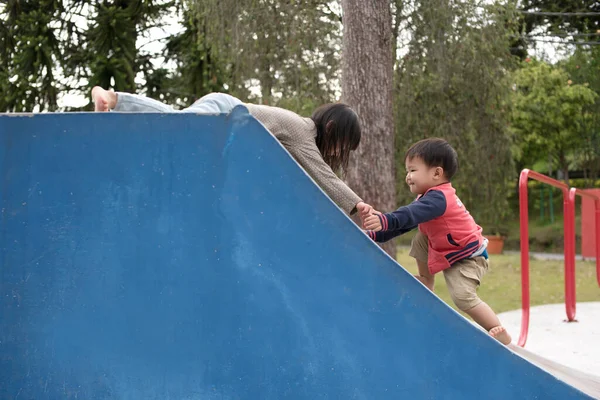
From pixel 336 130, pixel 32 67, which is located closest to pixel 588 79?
pixel 32 67

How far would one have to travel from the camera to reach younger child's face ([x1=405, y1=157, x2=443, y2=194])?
2.91m

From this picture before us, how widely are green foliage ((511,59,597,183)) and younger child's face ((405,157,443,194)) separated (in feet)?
57.4

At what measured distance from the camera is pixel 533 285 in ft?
33.9

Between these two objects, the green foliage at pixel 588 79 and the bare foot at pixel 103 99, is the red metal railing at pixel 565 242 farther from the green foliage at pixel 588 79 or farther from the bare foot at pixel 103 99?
the green foliage at pixel 588 79

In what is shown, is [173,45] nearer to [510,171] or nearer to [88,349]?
[510,171]

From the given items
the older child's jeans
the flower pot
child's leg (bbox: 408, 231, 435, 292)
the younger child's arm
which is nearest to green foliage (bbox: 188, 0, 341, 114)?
child's leg (bbox: 408, 231, 435, 292)

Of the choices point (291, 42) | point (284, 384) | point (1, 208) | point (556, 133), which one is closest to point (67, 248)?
point (1, 208)

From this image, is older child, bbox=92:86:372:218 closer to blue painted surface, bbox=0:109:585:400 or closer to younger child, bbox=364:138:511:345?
younger child, bbox=364:138:511:345

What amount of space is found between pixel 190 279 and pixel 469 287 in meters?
1.27

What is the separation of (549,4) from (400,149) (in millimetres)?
14303

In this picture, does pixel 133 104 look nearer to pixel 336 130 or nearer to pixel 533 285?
pixel 336 130

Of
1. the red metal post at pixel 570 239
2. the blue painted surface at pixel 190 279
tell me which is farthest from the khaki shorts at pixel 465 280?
the red metal post at pixel 570 239

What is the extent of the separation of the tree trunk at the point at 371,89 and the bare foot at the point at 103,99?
324 centimetres

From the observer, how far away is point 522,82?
20.0 metres
